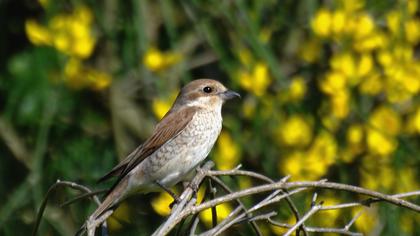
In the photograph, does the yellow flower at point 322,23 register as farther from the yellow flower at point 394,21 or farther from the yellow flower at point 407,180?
the yellow flower at point 407,180

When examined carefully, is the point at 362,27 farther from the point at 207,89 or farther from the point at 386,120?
the point at 207,89

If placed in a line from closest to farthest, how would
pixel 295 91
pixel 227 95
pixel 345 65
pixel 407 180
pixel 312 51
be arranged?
pixel 227 95, pixel 407 180, pixel 345 65, pixel 295 91, pixel 312 51

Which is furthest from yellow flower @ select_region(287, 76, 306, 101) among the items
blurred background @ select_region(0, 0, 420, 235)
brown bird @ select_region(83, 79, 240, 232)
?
A: brown bird @ select_region(83, 79, 240, 232)

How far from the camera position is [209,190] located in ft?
9.39

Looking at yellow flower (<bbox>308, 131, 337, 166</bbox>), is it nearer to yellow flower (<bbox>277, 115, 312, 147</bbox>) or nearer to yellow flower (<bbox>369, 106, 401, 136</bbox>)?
yellow flower (<bbox>277, 115, 312, 147</bbox>)

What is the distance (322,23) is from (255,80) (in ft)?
1.47

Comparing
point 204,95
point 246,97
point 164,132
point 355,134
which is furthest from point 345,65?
point 164,132

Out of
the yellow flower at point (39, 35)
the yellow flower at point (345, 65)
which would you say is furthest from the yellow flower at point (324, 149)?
the yellow flower at point (39, 35)

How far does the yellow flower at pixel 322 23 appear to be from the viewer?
5012 millimetres

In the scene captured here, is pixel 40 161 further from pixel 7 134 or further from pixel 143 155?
pixel 143 155

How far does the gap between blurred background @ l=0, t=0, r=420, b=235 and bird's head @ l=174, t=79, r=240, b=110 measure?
52 cm

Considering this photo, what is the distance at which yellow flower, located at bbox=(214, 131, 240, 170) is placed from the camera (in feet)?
15.9

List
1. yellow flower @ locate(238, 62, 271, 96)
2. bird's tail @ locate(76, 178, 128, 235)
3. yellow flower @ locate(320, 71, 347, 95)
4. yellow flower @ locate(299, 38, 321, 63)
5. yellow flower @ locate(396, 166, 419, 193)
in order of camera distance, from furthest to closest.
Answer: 1. yellow flower @ locate(299, 38, 321, 63)
2. yellow flower @ locate(238, 62, 271, 96)
3. yellow flower @ locate(320, 71, 347, 95)
4. yellow flower @ locate(396, 166, 419, 193)
5. bird's tail @ locate(76, 178, 128, 235)

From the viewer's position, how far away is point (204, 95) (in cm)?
418
